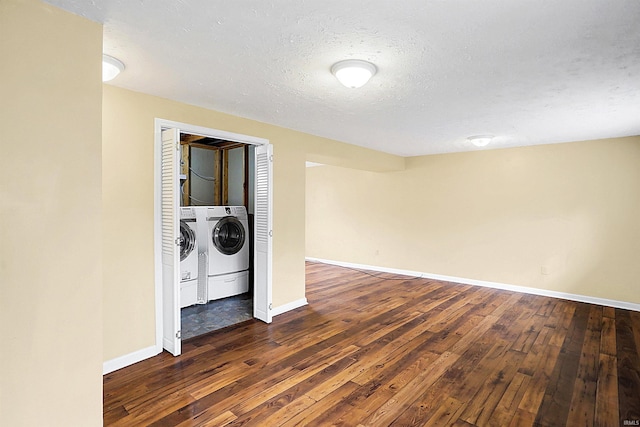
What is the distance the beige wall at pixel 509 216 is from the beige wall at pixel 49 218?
530 centimetres

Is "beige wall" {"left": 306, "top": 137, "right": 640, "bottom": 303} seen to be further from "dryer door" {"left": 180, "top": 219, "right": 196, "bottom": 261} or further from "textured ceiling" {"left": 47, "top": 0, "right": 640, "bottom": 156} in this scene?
"dryer door" {"left": 180, "top": 219, "right": 196, "bottom": 261}

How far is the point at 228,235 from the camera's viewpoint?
474 cm

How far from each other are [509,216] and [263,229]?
3857mm

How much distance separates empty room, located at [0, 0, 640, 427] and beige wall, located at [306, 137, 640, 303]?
0.03 m

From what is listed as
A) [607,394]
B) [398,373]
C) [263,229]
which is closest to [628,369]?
[607,394]

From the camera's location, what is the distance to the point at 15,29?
4.60ft

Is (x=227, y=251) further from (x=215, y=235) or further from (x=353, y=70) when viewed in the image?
(x=353, y=70)

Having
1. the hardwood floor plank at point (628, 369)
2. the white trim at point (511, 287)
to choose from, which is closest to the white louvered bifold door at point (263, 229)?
the hardwood floor plank at point (628, 369)

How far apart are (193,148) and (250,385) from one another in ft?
13.2

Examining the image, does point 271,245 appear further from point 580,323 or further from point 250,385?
point 580,323

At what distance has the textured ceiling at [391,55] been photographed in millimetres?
1552

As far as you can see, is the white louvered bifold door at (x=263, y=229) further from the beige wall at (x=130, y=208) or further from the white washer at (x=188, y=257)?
the white washer at (x=188, y=257)

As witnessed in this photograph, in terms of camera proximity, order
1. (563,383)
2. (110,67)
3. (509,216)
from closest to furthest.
Result: (110,67) < (563,383) < (509,216)

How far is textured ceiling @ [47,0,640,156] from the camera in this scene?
5.09 feet
